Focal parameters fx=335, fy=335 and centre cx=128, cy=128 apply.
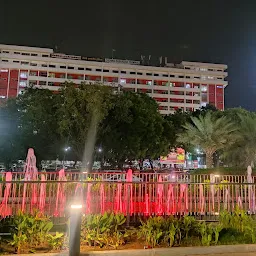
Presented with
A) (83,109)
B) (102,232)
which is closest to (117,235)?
(102,232)

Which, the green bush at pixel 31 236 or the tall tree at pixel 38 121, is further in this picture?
the tall tree at pixel 38 121

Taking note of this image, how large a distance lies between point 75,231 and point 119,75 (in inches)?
3858

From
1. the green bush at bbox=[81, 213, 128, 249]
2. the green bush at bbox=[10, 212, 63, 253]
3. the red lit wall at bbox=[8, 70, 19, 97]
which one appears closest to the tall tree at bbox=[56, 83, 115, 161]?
the green bush at bbox=[81, 213, 128, 249]

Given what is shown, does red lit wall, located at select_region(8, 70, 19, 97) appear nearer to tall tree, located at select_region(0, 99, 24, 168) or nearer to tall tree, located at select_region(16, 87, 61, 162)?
tall tree, located at select_region(16, 87, 61, 162)

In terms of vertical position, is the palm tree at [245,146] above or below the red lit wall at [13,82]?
below

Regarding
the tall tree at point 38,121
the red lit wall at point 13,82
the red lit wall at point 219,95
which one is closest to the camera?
the tall tree at point 38,121

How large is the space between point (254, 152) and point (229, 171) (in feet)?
21.5

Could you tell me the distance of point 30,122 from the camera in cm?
3338

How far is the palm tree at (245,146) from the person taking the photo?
28.5 m

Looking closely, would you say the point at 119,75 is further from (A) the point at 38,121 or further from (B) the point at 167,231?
(B) the point at 167,231

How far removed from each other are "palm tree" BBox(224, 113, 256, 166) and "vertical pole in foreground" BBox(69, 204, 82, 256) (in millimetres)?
24516

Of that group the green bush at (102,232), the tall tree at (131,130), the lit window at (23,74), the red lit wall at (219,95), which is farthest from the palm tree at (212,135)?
the red lit wall at (219,95)

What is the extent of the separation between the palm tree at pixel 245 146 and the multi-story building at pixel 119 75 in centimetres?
6604

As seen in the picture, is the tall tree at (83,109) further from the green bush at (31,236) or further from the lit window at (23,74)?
the lit window at (23,74)
